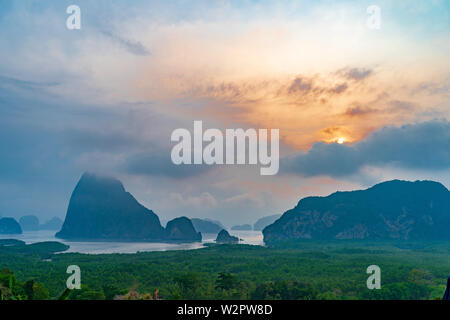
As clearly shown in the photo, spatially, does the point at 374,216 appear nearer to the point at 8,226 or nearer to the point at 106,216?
the point at 106,216

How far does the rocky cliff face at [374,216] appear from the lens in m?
65.5

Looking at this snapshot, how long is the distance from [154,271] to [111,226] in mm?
69126

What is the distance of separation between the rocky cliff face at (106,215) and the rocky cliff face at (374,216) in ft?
100

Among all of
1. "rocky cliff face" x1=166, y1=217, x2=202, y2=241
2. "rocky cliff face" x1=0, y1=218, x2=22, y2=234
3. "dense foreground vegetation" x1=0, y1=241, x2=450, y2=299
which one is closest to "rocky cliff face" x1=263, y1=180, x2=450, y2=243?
"rocky cliff face" x1=166, y1=217, x2=202, y2=241

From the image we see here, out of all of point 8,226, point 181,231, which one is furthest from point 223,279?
point 8,226

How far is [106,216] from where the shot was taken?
91.0m

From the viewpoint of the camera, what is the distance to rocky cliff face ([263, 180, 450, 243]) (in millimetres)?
Result: 65500

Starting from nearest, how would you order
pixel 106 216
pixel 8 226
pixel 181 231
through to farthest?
pixel 181 231 → pixel 106 216 → pixel 8 226

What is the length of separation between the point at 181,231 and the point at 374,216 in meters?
39.1

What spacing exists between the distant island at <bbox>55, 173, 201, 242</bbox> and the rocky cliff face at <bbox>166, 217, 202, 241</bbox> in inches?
38.3

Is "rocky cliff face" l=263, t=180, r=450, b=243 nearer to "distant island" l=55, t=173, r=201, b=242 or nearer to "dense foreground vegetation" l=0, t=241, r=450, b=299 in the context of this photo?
"distant island" l=55, t=173, r=201, b=242

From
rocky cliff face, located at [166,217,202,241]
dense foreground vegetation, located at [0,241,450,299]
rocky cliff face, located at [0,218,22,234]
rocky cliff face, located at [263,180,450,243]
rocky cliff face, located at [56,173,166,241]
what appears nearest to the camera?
dense foreground vegetation, located at [0,241,450,299]

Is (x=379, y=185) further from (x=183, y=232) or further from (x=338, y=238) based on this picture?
(x=183, y=232)
